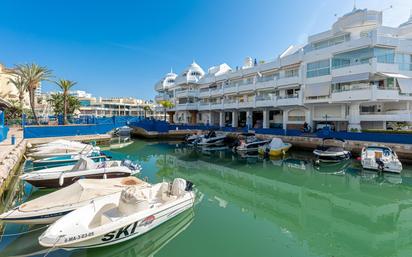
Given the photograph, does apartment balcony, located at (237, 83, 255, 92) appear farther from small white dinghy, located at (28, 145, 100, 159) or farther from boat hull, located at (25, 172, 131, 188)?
boat hull, located at (25, 172, 131, 188)

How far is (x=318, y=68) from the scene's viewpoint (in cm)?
3262

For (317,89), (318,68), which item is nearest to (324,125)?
(317,89)

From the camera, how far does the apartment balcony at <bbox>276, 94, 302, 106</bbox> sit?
34.4 meters

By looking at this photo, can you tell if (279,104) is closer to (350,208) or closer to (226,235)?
(350,208)

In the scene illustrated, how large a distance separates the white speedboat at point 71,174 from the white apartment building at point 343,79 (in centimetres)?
2782

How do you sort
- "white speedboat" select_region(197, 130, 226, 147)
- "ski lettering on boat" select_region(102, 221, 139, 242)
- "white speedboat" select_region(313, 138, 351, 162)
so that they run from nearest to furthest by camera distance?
"ski lettering on boat" select_region(102, 221, 139, 242)
"white speedboat" select_region(313, 138, 351, 162)
"white speedboat" select_region(197, 130, 226, 147)

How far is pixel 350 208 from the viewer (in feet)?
41.6

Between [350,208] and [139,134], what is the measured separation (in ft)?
142

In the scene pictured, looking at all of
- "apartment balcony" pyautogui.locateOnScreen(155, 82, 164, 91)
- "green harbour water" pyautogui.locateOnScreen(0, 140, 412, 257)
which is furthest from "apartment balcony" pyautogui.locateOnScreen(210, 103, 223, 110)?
"green harbour water" pyautogui.locateOnScreen(0, 140, 412, 257)

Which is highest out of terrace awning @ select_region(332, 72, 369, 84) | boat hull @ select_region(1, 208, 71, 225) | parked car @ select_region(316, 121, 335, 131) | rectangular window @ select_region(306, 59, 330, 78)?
rectangular window @ select_region(306, 59, 330, 78)

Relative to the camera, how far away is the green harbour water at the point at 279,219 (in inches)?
323

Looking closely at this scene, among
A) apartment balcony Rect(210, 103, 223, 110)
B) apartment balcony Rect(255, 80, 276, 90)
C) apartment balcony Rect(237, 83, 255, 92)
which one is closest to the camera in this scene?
apartment balcony Rect(255, 80, 276, 90)

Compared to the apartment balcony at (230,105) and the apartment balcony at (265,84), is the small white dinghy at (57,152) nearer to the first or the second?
the apartment balcony at (230,105)

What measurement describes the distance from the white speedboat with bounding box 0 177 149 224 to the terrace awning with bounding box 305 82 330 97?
2989cm
